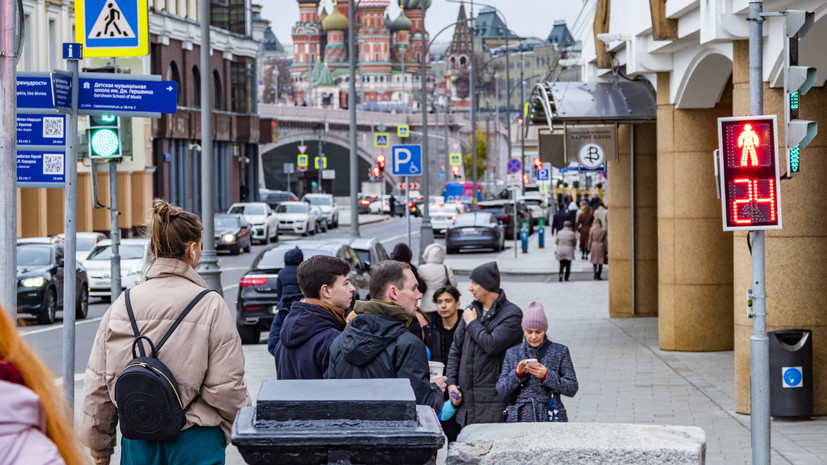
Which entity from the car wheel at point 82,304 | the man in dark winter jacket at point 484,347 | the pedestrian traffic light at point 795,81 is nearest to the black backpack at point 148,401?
the man in dark winter jacket at point 484,347

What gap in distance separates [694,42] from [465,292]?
574 inches

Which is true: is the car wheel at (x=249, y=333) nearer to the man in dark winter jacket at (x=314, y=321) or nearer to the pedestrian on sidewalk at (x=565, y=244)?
the man in dark winter jacket at (x=314, y=321)

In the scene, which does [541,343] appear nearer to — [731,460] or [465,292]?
[731,460]

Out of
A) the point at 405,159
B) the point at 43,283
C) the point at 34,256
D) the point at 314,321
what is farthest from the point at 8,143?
the point at 405,159

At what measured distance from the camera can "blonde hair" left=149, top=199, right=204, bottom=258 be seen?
17.5 ft

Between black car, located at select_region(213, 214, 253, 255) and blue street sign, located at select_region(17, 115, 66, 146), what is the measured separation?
3549 centimetres

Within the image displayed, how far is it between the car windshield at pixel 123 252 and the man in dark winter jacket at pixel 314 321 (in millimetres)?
22226

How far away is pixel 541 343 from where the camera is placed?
300 inches

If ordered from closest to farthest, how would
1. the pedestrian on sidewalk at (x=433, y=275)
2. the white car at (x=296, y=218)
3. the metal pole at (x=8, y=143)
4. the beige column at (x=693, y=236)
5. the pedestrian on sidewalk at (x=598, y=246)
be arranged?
the metal pole at (x=8, y=143)
the pedestrian on sidewalk at (x=433, y=275)
the beige column at (x=693, y=236)
the pedestrian on sidewalk at (x=598, y=246)
the white car at (x=296, y=218)

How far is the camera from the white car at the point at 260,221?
171 ft

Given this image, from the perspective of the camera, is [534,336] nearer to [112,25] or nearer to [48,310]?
[112,25]

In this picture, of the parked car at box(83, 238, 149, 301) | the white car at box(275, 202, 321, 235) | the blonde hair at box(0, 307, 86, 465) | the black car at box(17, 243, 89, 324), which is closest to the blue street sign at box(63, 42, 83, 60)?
the blonde hair at box(0, 307, 86, 465)

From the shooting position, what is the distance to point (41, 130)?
8.33 m

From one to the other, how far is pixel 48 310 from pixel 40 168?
1448 centimetres
